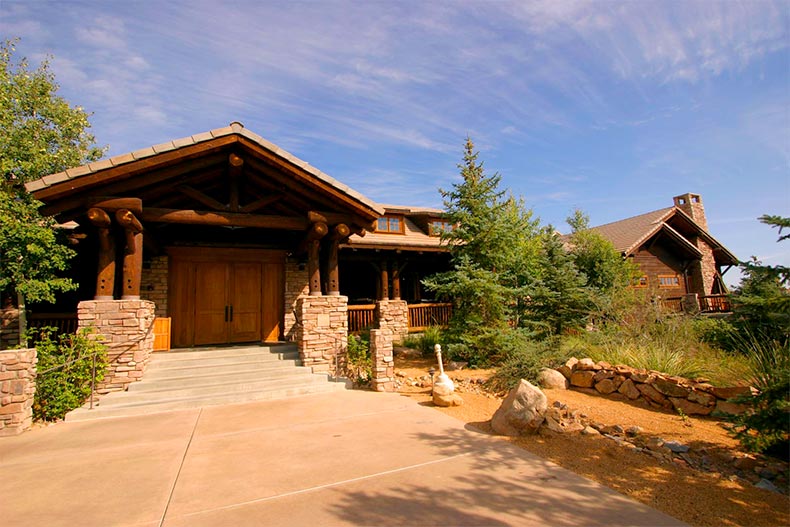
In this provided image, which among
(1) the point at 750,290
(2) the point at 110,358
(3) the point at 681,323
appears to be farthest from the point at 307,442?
(1) the point at 750,290

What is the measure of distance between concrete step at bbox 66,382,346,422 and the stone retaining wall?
5.07 meters

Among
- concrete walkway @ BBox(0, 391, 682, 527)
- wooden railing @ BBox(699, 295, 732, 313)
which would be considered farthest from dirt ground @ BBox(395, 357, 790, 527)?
wooden railing @ BBox(699, 295, 732, 313)

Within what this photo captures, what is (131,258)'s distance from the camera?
7.60 m

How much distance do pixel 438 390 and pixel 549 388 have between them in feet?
8.69

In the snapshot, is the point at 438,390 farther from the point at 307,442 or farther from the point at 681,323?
the point at 681,323

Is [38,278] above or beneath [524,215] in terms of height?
beneath

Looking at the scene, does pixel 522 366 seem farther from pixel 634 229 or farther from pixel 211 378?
pixel 634 229

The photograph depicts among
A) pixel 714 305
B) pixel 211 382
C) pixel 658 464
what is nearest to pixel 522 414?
pixel 658 464

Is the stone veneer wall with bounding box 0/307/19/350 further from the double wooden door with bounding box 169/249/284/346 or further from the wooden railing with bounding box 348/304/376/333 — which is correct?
the wooden railing with bounding box 348/304/376/333

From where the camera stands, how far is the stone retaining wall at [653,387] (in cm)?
575

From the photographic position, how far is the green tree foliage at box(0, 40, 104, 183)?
10289 millimetres

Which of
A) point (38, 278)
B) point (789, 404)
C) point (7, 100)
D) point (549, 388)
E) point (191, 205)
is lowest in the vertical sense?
point (549, 388)

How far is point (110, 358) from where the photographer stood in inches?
276

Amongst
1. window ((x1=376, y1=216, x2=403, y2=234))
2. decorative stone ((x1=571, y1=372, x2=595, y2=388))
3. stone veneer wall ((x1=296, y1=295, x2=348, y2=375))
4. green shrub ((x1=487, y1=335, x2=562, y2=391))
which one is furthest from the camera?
window ((x1=376, y1=216, x2=403, y2=234))
